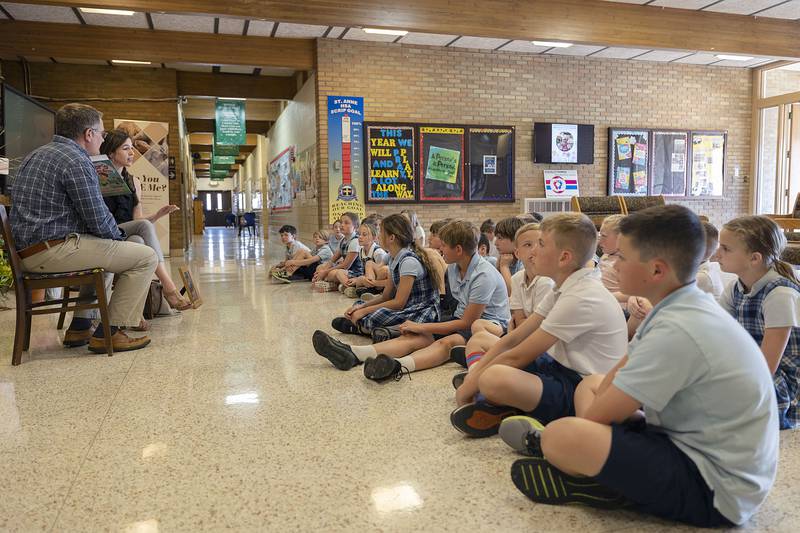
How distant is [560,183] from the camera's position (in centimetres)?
1090

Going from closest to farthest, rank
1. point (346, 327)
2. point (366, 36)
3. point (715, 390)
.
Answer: point (715, 390) → point (346, 327) → point (366, 36)

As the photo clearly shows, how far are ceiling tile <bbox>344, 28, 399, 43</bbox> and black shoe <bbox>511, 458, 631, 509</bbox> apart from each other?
345 inches

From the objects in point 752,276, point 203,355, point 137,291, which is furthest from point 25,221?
point 752,276

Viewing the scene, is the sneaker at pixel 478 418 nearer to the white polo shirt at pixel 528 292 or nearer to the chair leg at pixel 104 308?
the white polo shirt at pixel 528 292

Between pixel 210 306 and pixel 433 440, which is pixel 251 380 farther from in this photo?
pixel 210 306

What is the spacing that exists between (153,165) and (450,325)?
31.9 feet

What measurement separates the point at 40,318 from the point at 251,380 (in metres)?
3.01

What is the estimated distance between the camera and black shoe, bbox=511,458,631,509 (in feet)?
5.21

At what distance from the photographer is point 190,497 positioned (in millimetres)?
1729

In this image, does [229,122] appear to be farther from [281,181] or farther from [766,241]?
[766,241]

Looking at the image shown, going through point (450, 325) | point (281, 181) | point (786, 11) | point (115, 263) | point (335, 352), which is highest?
point (786, 11)

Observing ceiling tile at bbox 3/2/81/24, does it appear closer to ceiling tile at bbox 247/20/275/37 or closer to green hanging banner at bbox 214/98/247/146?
ceiling tile at bbox 247/20/275/37

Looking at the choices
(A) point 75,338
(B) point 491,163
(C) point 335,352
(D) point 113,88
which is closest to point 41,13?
(D) point 113,88

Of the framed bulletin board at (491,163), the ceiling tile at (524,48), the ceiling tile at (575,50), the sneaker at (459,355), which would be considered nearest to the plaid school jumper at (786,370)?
the sneaker at (459,355)
